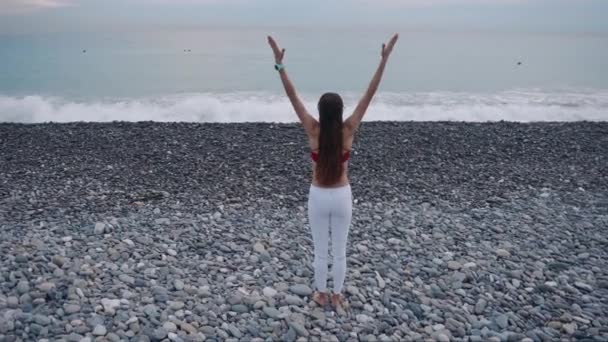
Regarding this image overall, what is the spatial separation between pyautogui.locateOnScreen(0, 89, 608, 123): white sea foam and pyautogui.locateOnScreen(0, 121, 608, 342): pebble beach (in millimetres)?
8820

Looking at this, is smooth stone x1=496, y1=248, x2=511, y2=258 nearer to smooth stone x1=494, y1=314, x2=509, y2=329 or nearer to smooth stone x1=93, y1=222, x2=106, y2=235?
smooth stone x1=494, y1=314, x2=509, y2=329

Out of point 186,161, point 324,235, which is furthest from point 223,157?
point 324,235

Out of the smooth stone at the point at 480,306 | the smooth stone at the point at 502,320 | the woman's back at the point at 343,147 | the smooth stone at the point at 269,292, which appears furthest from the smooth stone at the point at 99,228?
the smooth stone at the point at 502,320

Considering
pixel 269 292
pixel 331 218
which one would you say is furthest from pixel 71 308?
pixel 331 218

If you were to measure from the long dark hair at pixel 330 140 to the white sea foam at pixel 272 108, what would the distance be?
51.0ft

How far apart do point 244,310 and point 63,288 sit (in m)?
2.00

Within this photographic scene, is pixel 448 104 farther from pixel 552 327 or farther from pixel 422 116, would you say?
pixel 552 327

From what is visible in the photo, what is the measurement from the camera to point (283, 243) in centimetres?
638

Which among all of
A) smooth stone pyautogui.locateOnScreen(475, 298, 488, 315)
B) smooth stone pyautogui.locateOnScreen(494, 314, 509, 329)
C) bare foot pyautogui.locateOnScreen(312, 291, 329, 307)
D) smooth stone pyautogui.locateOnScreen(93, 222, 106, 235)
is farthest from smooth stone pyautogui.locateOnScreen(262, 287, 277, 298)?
smooth stone pyautogui.locateOnScreen(93, 222, 106, 235)

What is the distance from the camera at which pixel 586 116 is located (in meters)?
20.5

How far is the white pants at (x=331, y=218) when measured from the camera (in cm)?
415

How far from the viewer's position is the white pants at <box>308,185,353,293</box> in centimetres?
415

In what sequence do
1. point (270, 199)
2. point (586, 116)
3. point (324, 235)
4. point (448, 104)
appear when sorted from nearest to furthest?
1. point (324, 235)
2. point (270, 199)
3. point (586, 116)
4. point (448, 104)

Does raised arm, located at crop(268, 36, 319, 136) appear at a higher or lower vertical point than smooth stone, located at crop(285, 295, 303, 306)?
higher
